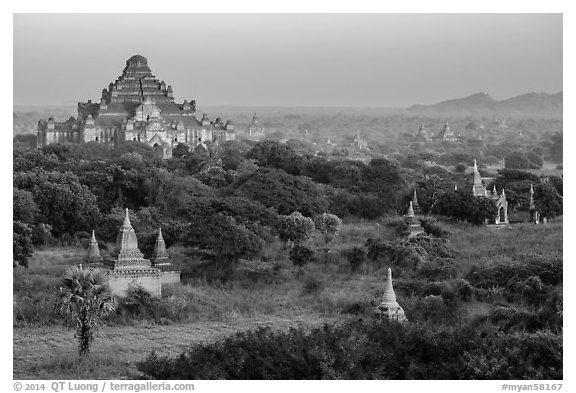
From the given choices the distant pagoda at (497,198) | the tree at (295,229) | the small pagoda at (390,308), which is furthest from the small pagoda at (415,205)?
the small pagoda at (390,308)

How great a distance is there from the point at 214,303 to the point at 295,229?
551 centimetres

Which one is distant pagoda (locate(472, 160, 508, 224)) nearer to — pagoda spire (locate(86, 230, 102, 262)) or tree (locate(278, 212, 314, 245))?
tree (locate(278, 212, 314, 245))

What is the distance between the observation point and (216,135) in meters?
52.5

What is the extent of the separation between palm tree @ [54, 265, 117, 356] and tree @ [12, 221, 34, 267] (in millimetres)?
4981

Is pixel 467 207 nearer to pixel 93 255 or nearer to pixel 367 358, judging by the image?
pixel 93 255

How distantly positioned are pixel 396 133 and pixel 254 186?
244 feet

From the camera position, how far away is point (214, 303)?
80.7ft

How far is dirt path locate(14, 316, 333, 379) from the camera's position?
19859mm

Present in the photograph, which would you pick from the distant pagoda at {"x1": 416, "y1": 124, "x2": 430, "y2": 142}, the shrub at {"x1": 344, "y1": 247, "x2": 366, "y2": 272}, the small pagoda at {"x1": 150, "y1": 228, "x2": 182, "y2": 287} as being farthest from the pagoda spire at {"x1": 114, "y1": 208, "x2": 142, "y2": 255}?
the distant pagoda at {"x1": 416, "y1": 124, "x2": 430, "y2": 142}

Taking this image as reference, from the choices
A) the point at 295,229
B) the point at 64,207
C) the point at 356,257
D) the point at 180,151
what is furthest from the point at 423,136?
the point at 356,257

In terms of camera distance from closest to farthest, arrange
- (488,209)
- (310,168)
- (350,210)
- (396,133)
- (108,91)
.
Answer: (488,209)
(350,210)
(310,168)
(108,91)
(396,133)
